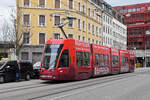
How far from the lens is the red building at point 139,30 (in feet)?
273

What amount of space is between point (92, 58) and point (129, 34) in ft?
223

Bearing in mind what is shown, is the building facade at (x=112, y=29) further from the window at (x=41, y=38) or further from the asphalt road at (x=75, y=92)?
the asphalt road at (x=75, y=92)

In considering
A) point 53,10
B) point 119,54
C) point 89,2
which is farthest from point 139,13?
point 119,54

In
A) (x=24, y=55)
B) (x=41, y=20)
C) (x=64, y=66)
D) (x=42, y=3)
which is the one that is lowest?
(x=64, y=66)

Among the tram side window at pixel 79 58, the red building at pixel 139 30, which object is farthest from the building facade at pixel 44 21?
the red building at pixel 139 30

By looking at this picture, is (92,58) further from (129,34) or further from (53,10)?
(129,34)

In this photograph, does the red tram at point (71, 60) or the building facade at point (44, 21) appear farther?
the building facade at point (44, 21)

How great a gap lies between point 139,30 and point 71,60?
70.7 m

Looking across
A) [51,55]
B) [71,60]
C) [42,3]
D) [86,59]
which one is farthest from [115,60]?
[42,3]

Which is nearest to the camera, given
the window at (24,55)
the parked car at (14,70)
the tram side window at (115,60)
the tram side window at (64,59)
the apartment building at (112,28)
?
the tram side window at (64,59)

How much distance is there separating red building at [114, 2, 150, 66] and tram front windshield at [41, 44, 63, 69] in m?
67.0

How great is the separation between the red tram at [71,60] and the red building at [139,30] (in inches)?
2380

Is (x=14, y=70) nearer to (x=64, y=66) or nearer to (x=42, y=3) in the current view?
(x=64, y=66)

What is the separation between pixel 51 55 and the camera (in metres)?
17.6
